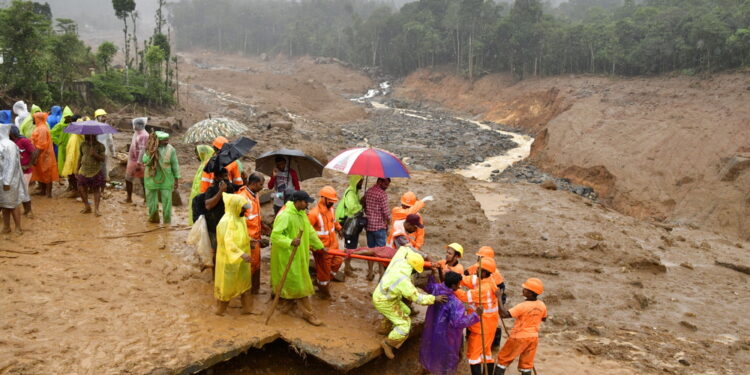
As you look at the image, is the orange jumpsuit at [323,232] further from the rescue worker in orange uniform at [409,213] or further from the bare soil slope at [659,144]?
the bare soil slope at [659,144]

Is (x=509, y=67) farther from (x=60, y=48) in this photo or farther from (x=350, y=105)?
(x=60, y=48)

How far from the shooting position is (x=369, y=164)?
6297 millimetres

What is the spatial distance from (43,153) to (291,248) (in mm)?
5537

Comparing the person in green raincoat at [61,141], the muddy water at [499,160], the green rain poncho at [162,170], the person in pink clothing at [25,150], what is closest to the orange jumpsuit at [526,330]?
the green rain poncho at [162,170]

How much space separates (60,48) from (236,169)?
17311 millimetres

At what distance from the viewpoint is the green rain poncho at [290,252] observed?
4977 millimetres

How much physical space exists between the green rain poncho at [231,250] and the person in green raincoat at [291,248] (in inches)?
13.1

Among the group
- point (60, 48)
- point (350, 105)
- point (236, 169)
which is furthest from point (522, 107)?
point (236, 169)

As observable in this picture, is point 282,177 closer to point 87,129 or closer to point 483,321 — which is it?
point 87,129

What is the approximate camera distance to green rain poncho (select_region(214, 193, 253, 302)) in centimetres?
481

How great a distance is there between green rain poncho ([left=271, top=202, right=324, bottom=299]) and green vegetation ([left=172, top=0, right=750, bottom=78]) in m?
30.2

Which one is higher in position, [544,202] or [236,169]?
[236,169]

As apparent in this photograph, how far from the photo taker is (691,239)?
13266 mm

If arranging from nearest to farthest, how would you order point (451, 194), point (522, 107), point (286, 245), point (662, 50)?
point (286, 245), point (451, 194), point (662, 50), point (522, 107)
